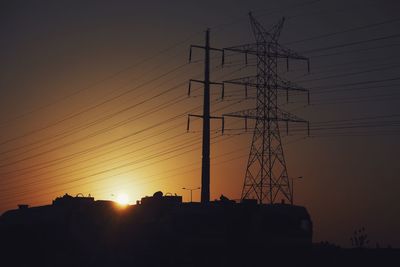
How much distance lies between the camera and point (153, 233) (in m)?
46.5

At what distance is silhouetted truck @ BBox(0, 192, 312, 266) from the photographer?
4369 centimetres

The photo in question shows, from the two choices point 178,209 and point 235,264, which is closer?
point 235,264

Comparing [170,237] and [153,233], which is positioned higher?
[153,233]

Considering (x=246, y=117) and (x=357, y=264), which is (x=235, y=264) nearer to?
(x=357, y=264)

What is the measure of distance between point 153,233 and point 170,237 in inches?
90.8

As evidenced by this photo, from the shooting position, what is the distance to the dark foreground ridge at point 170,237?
42750 millimetres

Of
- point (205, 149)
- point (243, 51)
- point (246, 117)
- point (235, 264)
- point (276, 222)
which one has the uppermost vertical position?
point (243, 51)

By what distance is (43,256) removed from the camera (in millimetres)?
51156

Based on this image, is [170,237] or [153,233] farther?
[153,233]

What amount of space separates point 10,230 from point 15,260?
15.3ft

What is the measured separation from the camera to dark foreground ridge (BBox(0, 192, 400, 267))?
42.8 meters

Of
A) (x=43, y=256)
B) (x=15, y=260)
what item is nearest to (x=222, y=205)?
(x=43, y=256)

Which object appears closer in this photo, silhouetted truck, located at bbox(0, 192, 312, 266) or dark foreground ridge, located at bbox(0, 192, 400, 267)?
dark foreground ridge, located at bbox(0, 192, 400, 267)

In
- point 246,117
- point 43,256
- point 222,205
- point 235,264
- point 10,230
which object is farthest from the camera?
point 246,117
